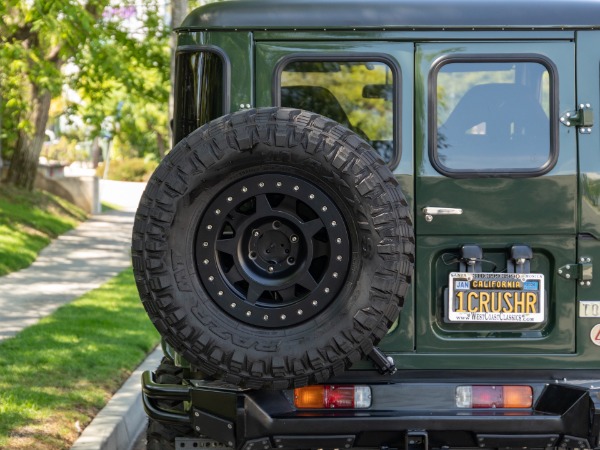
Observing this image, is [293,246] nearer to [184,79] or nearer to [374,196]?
[374,196]

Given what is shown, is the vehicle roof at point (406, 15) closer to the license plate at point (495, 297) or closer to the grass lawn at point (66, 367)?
the license plate at point (495, 297)

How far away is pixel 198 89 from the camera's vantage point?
4.96m

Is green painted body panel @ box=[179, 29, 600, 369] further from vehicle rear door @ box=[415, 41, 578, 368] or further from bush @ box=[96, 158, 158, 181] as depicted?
bush @ box=[96, 158, 158, 181]

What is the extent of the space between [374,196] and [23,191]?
17.8 m

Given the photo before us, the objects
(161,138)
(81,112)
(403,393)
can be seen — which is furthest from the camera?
(161,138)

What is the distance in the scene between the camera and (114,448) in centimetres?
670

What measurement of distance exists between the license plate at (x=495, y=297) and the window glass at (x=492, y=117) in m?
0.50

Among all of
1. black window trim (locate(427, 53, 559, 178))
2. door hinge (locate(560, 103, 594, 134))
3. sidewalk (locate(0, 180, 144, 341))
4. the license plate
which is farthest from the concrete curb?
door hinge (locate(560, 103, 594, 134))

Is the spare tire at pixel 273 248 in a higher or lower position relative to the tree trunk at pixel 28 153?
lower

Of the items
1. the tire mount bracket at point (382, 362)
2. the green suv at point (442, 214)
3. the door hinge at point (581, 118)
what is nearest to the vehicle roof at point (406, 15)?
the green suv at point (442, 214)

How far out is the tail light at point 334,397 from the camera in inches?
188

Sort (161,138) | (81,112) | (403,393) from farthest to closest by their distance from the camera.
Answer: (161,138)
(81,112)
(403,393)

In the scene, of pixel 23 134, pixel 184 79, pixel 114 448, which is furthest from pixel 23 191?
pixel 184 79

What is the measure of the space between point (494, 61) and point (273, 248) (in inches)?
53.8
